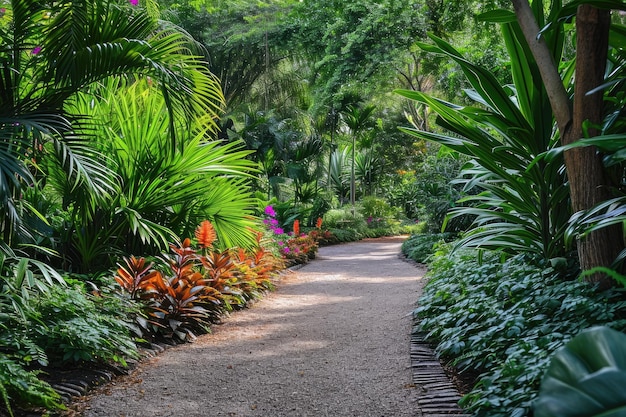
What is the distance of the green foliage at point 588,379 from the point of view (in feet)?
2.53

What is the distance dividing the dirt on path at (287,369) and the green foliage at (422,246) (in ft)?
12.9

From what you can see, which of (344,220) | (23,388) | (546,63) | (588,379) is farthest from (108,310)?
(344,220)

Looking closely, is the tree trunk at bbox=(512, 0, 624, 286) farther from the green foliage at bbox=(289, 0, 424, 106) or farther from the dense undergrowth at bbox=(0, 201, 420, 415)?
the green foliage at bbox=(289, 0, 424, 106)

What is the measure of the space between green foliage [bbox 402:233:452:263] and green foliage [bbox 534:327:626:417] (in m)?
9.03

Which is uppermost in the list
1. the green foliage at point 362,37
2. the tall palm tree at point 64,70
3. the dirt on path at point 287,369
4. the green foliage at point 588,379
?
the green foliage at point 362,37

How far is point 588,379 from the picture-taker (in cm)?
77

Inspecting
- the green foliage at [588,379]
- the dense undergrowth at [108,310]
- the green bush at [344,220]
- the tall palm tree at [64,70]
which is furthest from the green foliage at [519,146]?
the green bush at [344,220]

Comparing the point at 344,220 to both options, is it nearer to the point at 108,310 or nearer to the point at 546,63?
the point at 108,310

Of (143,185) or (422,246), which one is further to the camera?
(422,246)

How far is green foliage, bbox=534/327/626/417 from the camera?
30.4 inches

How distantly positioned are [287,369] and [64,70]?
2.55 meters

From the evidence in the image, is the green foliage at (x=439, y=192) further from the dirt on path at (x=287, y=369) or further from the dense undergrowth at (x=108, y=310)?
the dense undergrowth at (x=108, y=310)

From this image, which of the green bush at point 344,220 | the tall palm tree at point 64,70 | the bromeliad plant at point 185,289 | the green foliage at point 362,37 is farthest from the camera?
the green bush at point 344,220

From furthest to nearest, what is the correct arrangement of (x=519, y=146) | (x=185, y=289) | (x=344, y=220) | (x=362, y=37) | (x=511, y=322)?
1. (x=344, y=220)
2. (x=362, y=37)
3. (x=185, y=289)
4. (x=519, y=146)
5. (x=511, y=322)
